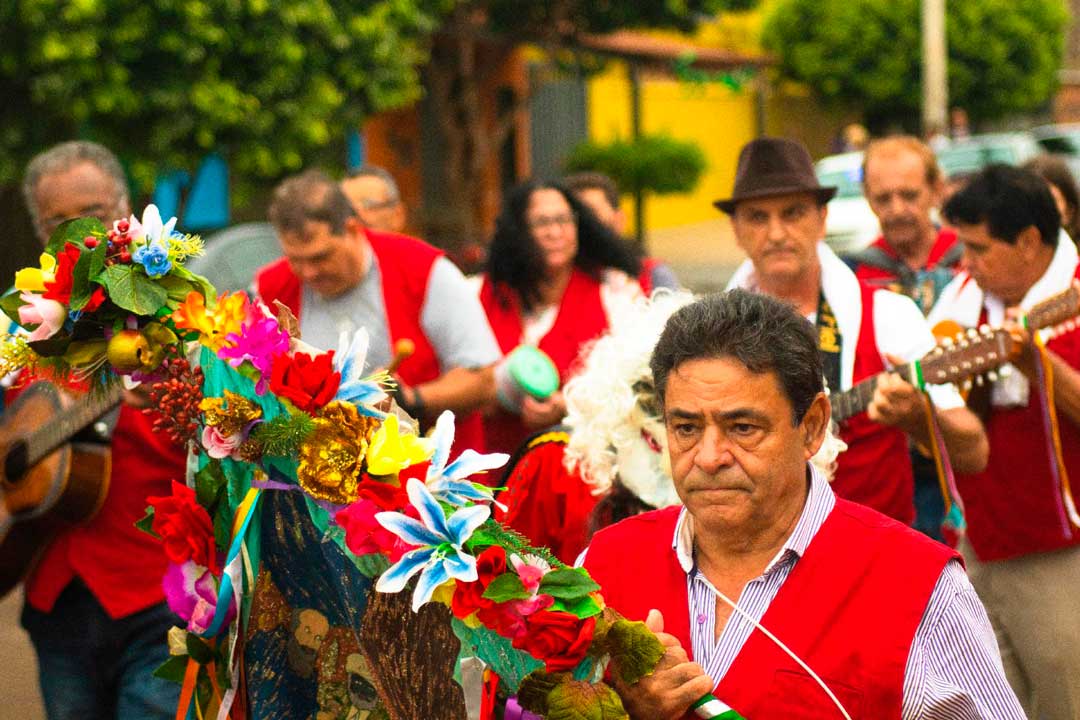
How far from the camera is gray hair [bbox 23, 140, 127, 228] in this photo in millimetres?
4824

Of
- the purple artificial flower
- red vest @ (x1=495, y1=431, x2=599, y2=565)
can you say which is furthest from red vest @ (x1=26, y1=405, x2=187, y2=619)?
the purple artificial flower

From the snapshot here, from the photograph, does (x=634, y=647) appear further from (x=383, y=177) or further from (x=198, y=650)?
(x=383, y=177)

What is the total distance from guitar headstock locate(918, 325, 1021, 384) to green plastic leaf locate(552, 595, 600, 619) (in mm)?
1974

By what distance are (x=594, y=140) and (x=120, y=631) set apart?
22754mm

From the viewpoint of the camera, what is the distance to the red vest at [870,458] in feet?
14.7

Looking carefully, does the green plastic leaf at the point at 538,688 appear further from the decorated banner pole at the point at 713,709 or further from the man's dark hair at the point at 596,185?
the man's dark hair at the point at 596,185

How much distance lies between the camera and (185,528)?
3090 mm

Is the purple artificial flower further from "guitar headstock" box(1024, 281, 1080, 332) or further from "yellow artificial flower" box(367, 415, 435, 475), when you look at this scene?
"guitar headstock" box(1024, 281, 1080, 332)

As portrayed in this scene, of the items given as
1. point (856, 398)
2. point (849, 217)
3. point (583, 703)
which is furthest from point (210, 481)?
point (849, 217)

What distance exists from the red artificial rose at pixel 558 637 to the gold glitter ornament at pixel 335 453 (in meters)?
0.45

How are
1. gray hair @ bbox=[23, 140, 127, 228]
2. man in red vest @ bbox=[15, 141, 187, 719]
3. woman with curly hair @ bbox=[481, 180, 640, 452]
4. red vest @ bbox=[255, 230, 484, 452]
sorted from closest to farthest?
man in red vest @ bbox=[15, 141, 187, 719], gray hair @ bbox=[23, 140, 127, 228], red vest @ bbox=[255, 230, 484, 452], woman with curly hair @ bbox=[481, 180, 640, 452]

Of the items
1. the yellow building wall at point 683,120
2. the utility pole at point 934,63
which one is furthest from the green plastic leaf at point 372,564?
the yellow building wall at point 683,120

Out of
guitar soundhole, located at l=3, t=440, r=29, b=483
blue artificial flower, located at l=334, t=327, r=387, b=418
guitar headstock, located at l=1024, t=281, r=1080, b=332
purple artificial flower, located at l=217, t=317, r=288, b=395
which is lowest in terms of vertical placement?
→ guitar soundhole, located at l=3, t=440, r=29, b=483

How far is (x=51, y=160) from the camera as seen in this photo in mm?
4879
